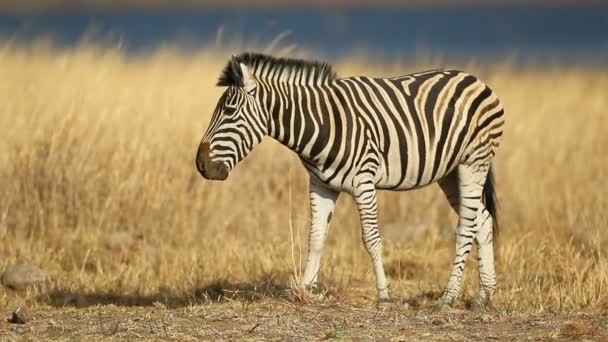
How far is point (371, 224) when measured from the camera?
8188 mm

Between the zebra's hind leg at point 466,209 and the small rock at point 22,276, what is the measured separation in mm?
3704

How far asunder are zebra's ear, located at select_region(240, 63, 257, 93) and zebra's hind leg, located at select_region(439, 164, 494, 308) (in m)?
1.98

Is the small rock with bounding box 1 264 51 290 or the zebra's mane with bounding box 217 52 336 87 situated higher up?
the zebra's mane with bounding box 217 52 336 87

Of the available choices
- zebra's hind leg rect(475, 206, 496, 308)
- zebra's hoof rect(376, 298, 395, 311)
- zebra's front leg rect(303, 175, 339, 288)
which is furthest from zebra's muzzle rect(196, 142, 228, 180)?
zebra's hind leg rect(475, 206, 496, 308)

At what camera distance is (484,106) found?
28.9 ft

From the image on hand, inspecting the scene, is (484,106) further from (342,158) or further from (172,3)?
(172,3)

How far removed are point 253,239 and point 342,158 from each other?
12.4ft

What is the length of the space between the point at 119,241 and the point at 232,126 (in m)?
3.66

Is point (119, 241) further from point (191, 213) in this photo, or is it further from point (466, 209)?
point (466, 209)

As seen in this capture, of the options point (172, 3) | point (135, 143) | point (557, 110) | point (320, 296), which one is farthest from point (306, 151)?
point (172, 3)

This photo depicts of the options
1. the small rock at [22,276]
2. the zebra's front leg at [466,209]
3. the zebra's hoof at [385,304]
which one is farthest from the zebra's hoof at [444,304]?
the small rock at [22,276]

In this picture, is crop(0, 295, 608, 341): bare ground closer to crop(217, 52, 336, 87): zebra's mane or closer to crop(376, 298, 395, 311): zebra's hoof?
crop(376, 298, 395, 311): zebra's hoof

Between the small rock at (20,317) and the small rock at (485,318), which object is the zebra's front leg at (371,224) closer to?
the small rock at (485,318)

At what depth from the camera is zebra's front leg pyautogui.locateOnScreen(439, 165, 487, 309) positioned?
8.80 metres
